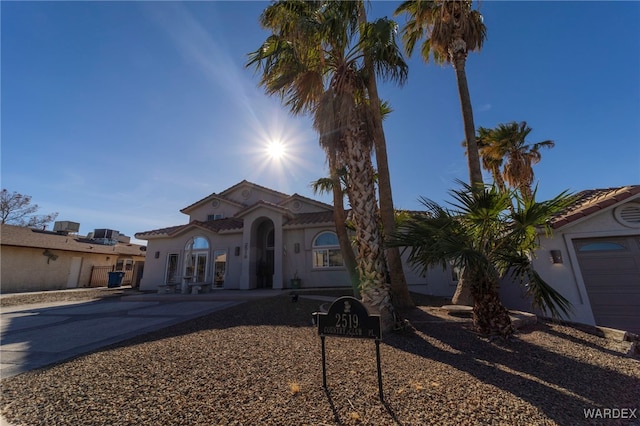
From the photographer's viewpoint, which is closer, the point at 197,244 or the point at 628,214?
the point at 628,214

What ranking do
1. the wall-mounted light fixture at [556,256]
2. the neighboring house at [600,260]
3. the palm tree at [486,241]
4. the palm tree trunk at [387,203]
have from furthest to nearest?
1. the palm tree trunk at [387,203]
2. the wall-mounted light fixture at [556,256]
3. the neighboring house at [600,260]
4. the palm tree at [486,241]

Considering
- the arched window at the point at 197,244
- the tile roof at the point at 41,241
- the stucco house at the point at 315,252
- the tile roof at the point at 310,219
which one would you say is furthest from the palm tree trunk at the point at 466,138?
the tile roof at the point at 41,241

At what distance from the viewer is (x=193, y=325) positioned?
8.06 m

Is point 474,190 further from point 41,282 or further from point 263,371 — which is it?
point 41,282

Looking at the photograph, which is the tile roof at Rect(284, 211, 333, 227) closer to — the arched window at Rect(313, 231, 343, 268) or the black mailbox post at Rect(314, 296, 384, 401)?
the arched window at Rect(313, 231, 343, 268)

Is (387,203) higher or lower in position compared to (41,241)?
lower

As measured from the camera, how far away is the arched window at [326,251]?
650 inches

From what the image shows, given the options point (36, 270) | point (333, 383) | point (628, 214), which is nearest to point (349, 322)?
point (333, 383)

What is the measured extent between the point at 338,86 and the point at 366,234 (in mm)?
4533

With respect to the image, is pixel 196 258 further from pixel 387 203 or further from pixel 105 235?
pixel 105 235

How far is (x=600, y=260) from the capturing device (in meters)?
8.59

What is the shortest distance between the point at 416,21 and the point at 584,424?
14.2 meters

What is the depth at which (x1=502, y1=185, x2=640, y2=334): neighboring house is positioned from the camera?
8172 mm

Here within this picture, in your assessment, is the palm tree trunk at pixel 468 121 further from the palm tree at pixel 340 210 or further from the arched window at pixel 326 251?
the arched window at pixel 326 251
